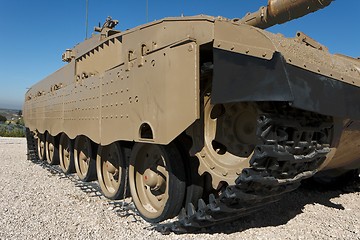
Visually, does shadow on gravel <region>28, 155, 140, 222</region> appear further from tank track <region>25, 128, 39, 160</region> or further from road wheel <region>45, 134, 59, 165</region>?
tank track <region>25, 128, 39, 160</region>

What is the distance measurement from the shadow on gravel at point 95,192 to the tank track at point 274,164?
136cm

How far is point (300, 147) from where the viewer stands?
9.62ft

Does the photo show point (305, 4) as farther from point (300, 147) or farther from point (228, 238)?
point (228, 238)

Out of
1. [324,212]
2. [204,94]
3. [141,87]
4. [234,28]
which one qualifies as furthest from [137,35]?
[324,212]

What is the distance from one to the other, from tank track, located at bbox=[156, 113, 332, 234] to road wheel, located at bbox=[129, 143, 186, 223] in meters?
0.49

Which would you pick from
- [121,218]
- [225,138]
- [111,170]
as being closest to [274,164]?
[225,138]

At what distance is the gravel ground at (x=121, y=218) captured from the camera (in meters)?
3.88

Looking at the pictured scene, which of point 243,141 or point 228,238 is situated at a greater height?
point 243,141

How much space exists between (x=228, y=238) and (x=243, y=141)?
1000 millimetres

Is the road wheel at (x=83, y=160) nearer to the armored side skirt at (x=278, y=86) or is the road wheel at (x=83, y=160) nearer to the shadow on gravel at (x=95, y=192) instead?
the shadow on gravel at (x=95, y=192)

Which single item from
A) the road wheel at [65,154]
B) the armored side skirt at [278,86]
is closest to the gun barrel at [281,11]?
the armored side skirt at [278,86]

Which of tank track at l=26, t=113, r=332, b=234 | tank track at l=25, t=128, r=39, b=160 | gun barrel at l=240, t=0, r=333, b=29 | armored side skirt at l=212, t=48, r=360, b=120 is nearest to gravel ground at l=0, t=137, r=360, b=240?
tank track at l=26, t=113, r=332, b=234

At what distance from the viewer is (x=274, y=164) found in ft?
9.36

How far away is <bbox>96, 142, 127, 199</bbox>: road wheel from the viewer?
17.0 feet
